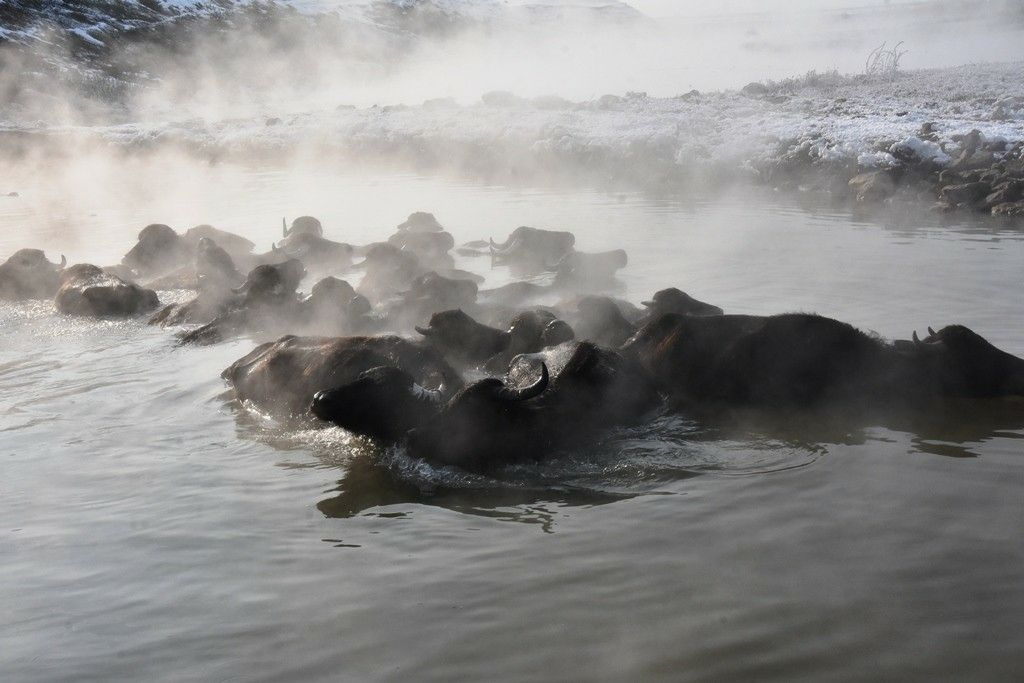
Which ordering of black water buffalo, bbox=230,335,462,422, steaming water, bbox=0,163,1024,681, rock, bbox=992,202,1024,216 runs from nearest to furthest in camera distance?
steaming water, bbox=0,163,1024,681 < black water buffalo, bbox=230,335,462,422 < rock, bbox=992,202,1024,216

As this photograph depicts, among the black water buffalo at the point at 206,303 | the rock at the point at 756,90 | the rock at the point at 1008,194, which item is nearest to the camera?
the black water buffalo at the point at 206,303

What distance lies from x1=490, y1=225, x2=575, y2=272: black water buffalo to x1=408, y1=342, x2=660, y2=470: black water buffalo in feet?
25.1

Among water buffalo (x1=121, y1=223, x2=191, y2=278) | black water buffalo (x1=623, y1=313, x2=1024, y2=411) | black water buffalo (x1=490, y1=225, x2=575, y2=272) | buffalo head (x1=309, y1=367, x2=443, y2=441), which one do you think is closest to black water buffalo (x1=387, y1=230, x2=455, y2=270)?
black water buffalo (x1=490, y1=225, x2=575, y2=272)

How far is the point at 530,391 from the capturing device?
6258 millimetres

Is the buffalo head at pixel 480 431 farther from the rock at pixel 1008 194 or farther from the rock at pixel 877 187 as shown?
the rock at pixel 877 187

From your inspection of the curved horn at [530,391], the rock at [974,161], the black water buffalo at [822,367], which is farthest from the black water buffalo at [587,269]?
the rock at [974,161]

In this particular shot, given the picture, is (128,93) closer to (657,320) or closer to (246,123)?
(246,123)

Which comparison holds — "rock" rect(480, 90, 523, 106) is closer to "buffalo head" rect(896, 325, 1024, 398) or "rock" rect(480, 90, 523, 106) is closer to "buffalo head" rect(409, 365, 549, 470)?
"buffalo head" rect(896, 325, 1024, 398)

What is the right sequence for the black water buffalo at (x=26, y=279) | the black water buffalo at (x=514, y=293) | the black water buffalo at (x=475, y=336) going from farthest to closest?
the black water buffalo at (x=26, y=279) → the black water buffalo at (x=514, y=293) → the black water buffalo at (x=475, y=336)

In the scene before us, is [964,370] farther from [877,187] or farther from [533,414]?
[877,187]

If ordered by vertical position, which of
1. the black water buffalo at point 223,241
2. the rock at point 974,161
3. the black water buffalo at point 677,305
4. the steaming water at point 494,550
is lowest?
the steaming water at point 494,550

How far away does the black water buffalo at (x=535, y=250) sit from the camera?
14883 millimetres

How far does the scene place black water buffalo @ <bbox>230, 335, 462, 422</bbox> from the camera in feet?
25.2

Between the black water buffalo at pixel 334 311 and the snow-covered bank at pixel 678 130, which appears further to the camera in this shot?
the snow-covered bank at pixel 678 130
